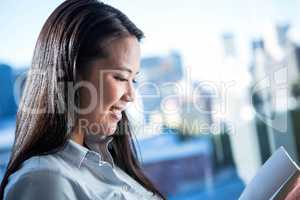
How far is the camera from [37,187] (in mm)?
656

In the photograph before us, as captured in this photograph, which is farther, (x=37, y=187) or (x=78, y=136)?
(x=78, y=136)

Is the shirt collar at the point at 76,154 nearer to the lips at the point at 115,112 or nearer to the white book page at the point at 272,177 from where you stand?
the lips at the point at 115,112

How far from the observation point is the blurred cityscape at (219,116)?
1326mm

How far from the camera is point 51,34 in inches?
31.0

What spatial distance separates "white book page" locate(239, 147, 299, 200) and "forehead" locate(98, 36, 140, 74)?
0.38 m

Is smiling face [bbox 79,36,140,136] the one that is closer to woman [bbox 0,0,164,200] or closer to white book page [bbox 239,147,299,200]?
woman [bbox 0,0,164,200]

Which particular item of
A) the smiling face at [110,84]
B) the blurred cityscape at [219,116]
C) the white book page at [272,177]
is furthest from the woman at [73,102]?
the blurred cityscape at [219,116]

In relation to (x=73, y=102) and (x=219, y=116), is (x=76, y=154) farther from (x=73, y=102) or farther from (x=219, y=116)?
(x=219, y=116)

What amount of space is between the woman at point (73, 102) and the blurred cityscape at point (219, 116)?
0.39 meters

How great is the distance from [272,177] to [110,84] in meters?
0.42

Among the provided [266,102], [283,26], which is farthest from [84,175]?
[283,26]

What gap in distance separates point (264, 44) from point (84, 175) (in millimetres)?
1016

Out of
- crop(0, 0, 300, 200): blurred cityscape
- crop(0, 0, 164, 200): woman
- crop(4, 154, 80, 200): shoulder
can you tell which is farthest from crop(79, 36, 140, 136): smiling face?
crop(0, 0, 300, 200): blurred cityscape

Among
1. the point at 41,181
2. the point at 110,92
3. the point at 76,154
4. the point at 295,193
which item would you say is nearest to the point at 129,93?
the point at 110,92
